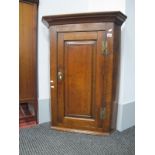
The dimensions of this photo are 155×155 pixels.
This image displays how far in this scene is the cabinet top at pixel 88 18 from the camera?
244 centimetres

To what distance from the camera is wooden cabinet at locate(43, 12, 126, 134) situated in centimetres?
257

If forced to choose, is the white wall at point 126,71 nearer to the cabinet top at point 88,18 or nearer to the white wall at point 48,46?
the white wall at point 48,46

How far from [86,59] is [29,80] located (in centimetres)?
98

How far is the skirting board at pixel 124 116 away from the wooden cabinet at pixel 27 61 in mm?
1290

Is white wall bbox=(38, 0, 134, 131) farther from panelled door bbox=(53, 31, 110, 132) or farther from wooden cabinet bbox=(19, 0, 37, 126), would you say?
panelled door bbox=(53, 31, 110, 132)

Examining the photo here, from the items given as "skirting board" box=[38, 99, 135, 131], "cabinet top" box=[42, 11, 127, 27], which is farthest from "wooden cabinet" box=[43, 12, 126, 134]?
"skirting board" box=[38, 99, 135, 131]

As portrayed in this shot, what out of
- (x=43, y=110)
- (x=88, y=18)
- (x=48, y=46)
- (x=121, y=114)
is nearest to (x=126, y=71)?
(x=121, y=114)

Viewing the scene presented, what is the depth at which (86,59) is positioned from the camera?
267 cm

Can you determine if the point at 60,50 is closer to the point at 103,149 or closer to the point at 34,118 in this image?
the point at 34,118

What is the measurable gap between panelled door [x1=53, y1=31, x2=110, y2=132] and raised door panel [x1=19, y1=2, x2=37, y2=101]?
52 centimetres

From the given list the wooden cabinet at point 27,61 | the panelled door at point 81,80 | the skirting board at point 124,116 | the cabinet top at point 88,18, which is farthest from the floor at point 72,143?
the cabinet top at point 88,18

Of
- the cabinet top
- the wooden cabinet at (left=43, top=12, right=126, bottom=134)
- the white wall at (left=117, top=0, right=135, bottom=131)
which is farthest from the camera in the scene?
the white wall at (left=117, top=0, right=135, bottom=131)

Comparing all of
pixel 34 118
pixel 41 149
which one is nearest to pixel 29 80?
pixel 34 118
